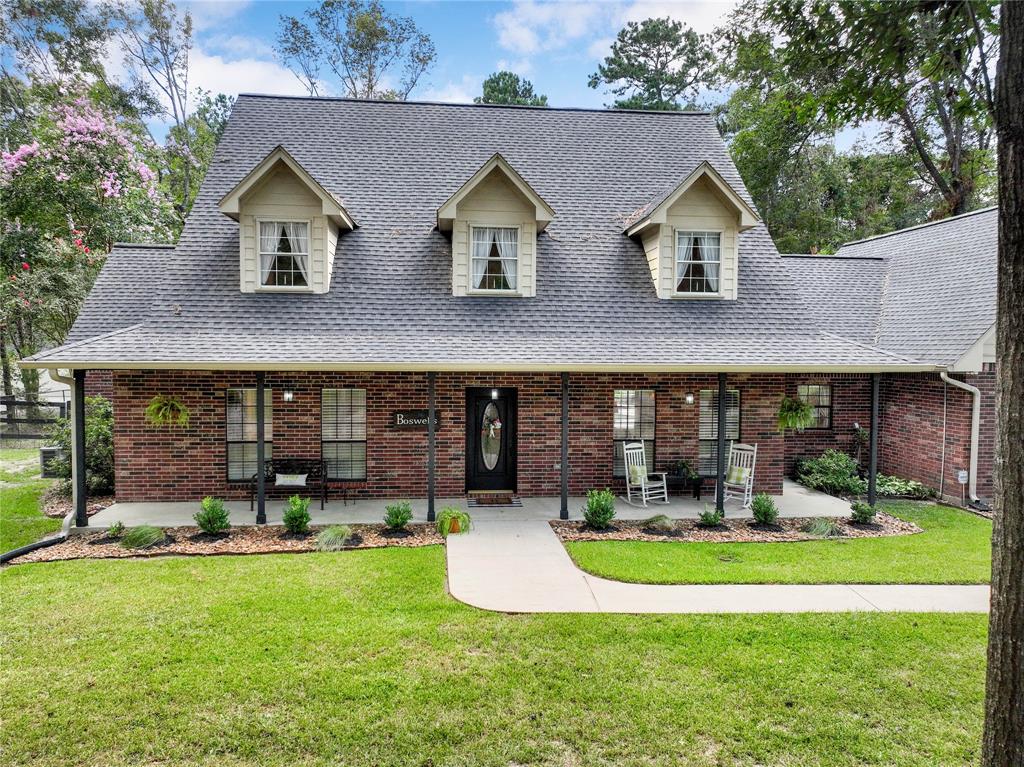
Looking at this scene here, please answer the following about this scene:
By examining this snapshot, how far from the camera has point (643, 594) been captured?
6.64 metres

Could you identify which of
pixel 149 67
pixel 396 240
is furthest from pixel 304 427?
pixel 149 67

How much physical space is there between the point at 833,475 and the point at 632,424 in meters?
4.57

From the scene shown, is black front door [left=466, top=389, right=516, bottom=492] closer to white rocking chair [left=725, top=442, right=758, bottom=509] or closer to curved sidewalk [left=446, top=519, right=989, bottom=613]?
curved sidewalk [left=446, top=519, right=989, bottom=613]

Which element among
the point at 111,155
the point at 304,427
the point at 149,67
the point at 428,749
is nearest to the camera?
the point at 428,749

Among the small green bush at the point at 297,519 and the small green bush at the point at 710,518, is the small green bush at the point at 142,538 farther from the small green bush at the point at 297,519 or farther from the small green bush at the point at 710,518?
the small green bush at the point at 710,518

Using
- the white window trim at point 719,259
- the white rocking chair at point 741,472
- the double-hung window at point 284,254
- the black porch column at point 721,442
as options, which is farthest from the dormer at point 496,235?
the white rocking chair at point 741,472

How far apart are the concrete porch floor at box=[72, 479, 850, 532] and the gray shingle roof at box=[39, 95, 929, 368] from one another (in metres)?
2.64

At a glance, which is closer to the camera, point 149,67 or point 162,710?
point 162,710

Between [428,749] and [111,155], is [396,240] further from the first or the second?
[111,155]

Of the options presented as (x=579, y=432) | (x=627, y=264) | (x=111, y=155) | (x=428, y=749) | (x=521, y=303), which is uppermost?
(x=111, y=155)

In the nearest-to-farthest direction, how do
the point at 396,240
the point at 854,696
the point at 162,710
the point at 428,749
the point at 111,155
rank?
the point at 428,749 → the point at 162,710 → the point at 854,696 → the point at 396,240 → the point at 111,155

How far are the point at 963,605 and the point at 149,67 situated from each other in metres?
31.8

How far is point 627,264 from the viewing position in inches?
464

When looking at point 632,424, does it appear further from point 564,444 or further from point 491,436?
point 491,436
